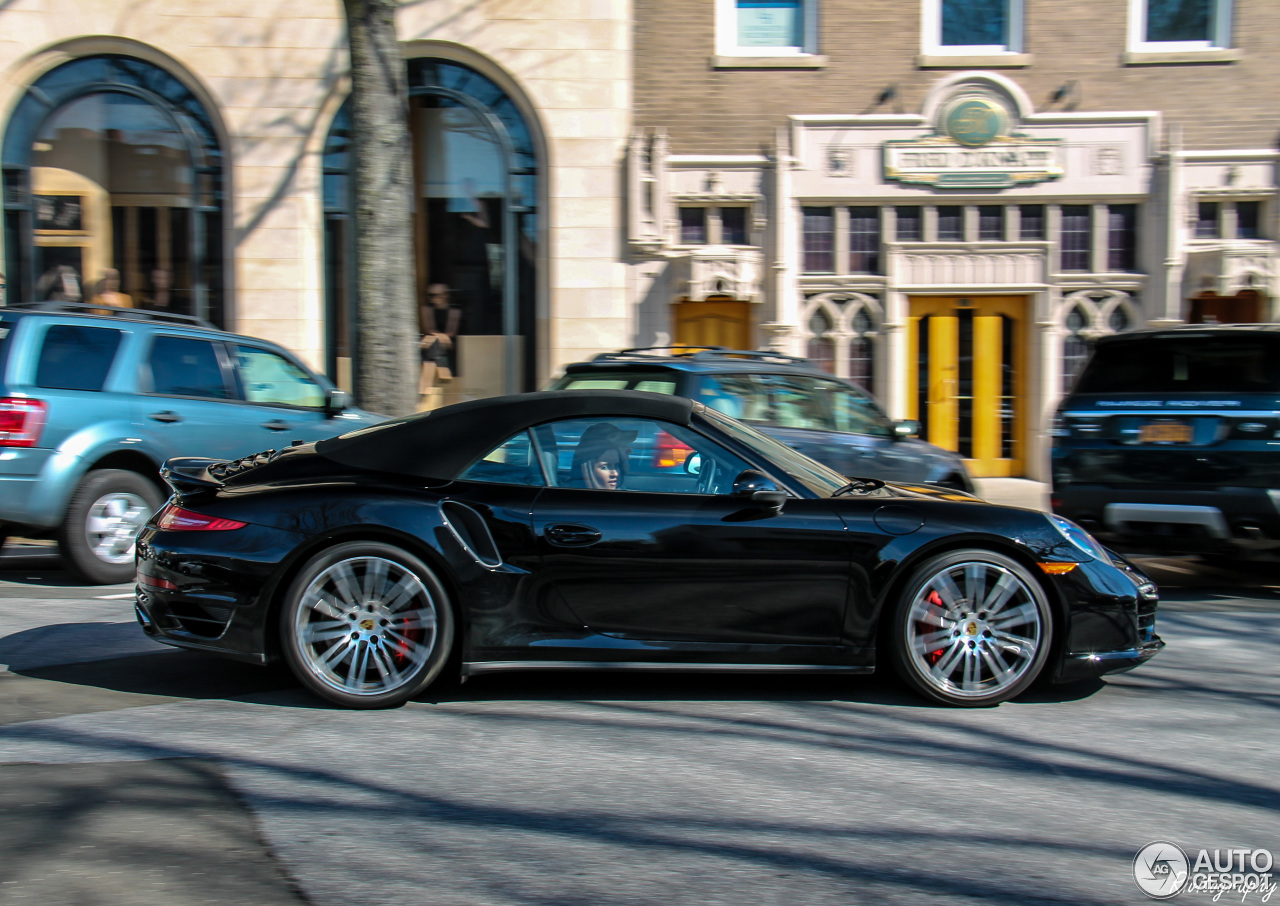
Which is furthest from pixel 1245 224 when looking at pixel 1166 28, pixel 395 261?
pixel 395 261

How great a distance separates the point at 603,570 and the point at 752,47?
1243cm

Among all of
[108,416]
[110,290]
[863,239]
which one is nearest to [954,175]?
[863,239]

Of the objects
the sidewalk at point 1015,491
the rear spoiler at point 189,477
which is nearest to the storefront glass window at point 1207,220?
the sidewalk at point 1015,491

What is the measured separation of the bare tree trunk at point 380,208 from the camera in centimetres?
1027

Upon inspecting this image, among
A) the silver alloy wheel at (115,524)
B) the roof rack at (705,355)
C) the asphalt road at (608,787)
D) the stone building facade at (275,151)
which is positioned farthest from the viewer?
the stone building facade at (275,151)

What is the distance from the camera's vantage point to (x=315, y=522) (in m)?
4.68

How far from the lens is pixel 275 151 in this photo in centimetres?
1468

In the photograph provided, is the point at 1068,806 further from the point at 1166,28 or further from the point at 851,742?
the point at 1166,28

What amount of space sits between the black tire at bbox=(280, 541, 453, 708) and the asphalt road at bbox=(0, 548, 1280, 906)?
0.14 metres

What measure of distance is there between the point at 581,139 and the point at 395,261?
5242 mm

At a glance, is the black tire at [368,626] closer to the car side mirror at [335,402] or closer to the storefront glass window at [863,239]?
the car side mirror at [335,402]

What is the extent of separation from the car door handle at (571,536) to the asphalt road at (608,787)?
70cm

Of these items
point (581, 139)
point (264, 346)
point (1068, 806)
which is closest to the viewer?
point (1068, 806)

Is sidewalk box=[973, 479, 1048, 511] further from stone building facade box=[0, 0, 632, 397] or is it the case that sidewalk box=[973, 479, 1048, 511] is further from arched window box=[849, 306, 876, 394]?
stone building facade box=[0, 0, 632, 397]
